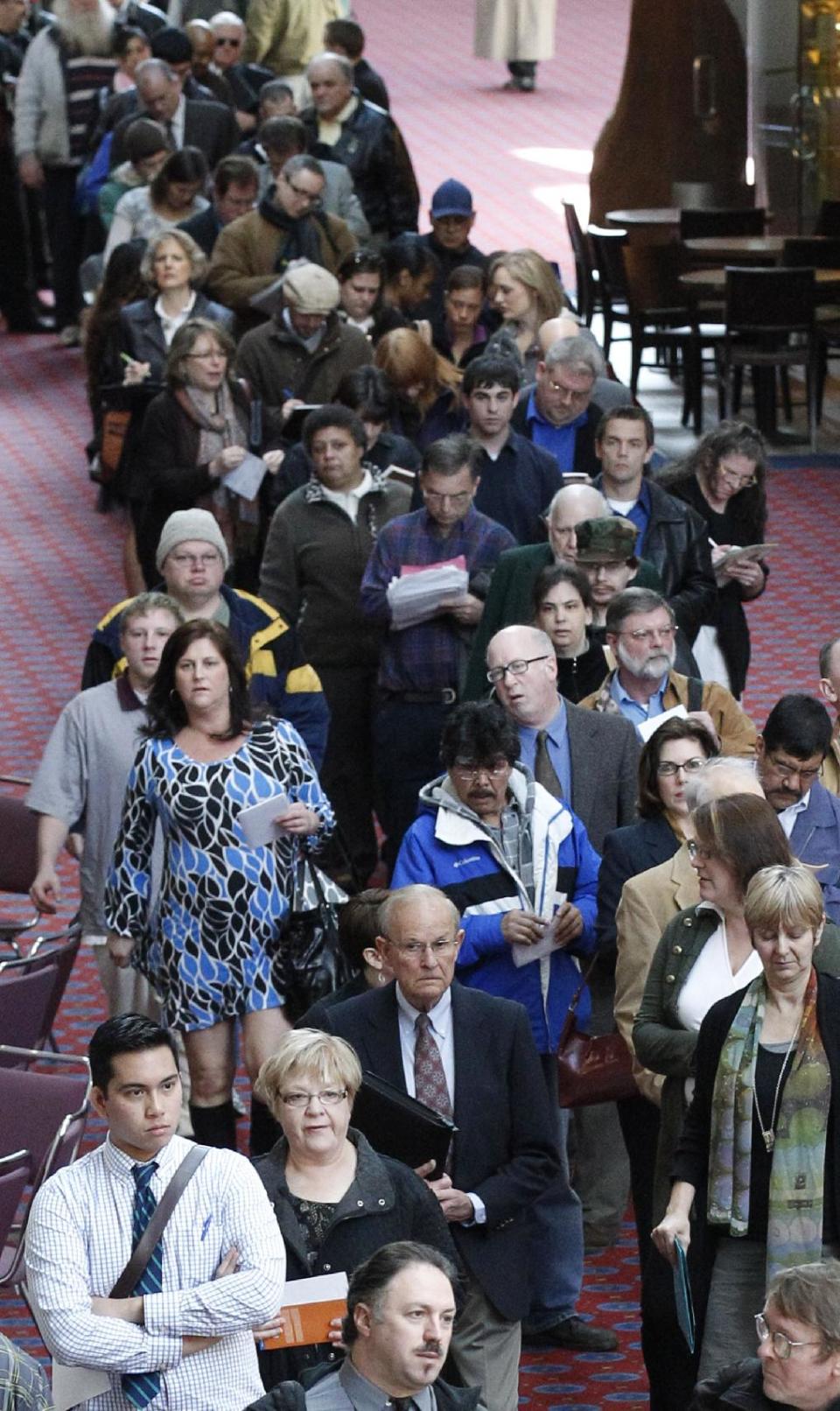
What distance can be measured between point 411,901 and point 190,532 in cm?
Result: 242

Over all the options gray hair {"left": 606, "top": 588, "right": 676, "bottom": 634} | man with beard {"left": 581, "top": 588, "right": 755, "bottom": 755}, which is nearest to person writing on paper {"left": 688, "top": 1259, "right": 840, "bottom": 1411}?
man with beard {"left": 581, "top": 588, "right": 755, "bottom": 755}

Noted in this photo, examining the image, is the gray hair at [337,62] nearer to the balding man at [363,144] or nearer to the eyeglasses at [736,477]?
the balding man at [363,144]

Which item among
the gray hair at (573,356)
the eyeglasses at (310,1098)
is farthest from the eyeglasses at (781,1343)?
the gray hair at (573,356)

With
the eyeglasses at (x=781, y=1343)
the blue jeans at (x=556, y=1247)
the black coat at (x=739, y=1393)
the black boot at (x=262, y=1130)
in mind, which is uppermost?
the eyeglasses at (x=781, y=1343)

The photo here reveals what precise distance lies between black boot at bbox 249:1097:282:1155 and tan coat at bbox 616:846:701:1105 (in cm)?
91

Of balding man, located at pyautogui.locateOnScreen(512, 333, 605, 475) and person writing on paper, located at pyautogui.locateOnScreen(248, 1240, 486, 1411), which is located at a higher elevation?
person writing on paper, located at pyautogui.locateOnScreen(248, 1240, 486, 1411)

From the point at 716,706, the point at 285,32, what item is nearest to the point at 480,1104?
the point at 716,706

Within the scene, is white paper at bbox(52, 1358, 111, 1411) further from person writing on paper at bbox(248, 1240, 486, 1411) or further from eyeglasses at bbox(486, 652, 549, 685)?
eyeglasses at bbox(486, 652, 549, 685)

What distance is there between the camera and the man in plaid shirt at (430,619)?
7879 millimetres

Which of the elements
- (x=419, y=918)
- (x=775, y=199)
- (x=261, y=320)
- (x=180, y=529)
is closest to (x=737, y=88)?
(x=775, y=199)

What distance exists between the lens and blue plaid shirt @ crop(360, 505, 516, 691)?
7988 millimetres

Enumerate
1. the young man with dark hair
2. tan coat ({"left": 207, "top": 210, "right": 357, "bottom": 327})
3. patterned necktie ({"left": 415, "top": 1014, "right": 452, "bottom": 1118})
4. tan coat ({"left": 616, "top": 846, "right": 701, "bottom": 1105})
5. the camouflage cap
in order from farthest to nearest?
tan coat ({"left": 207, "top": 210, "right": 357, "bottom": 327}) < the young man with dark hair < the camouflage cap < tan coat ({"left": 616, "top": 846, "right": 701, "bottom": 1105}) < patterned necktie ({"left": 415, "top": 1014, "right": 452, "bottom": 1118})

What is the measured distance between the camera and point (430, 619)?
8023mm

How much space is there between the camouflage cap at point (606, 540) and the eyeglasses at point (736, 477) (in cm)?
103
